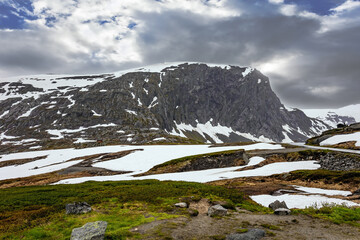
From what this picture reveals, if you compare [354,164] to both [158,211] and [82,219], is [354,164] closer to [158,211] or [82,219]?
[158,211]

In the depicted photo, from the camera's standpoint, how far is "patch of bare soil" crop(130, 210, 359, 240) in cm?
1095

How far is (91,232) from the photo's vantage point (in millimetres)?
9828

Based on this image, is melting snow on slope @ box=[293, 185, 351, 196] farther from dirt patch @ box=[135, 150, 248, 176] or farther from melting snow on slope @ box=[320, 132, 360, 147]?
melting snow on slope @ box=[320, 132, 360, 147]

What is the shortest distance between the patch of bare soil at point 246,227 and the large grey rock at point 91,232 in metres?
2.29

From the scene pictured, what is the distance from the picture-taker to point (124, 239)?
1033cm

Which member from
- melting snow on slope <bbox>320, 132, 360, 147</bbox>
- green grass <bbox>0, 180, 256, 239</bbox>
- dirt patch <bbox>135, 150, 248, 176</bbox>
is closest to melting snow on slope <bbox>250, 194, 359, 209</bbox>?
green grass <bbox>0, 180, 256, 239</bbox>

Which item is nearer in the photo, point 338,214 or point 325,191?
point 338,214

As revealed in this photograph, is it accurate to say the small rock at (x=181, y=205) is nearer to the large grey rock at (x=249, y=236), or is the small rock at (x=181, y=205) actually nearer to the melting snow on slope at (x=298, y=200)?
the large grey rock at (x=249, y=236)

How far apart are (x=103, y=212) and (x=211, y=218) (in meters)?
8.98

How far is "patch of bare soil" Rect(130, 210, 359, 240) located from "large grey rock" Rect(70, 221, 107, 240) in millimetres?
2290

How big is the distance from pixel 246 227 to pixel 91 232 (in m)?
9.08

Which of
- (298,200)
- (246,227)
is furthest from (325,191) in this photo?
(246,227)

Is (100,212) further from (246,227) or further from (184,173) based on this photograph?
(184,173)

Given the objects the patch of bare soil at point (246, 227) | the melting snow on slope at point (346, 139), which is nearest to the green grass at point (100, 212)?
the patch of bare soil at point (246, 227)
